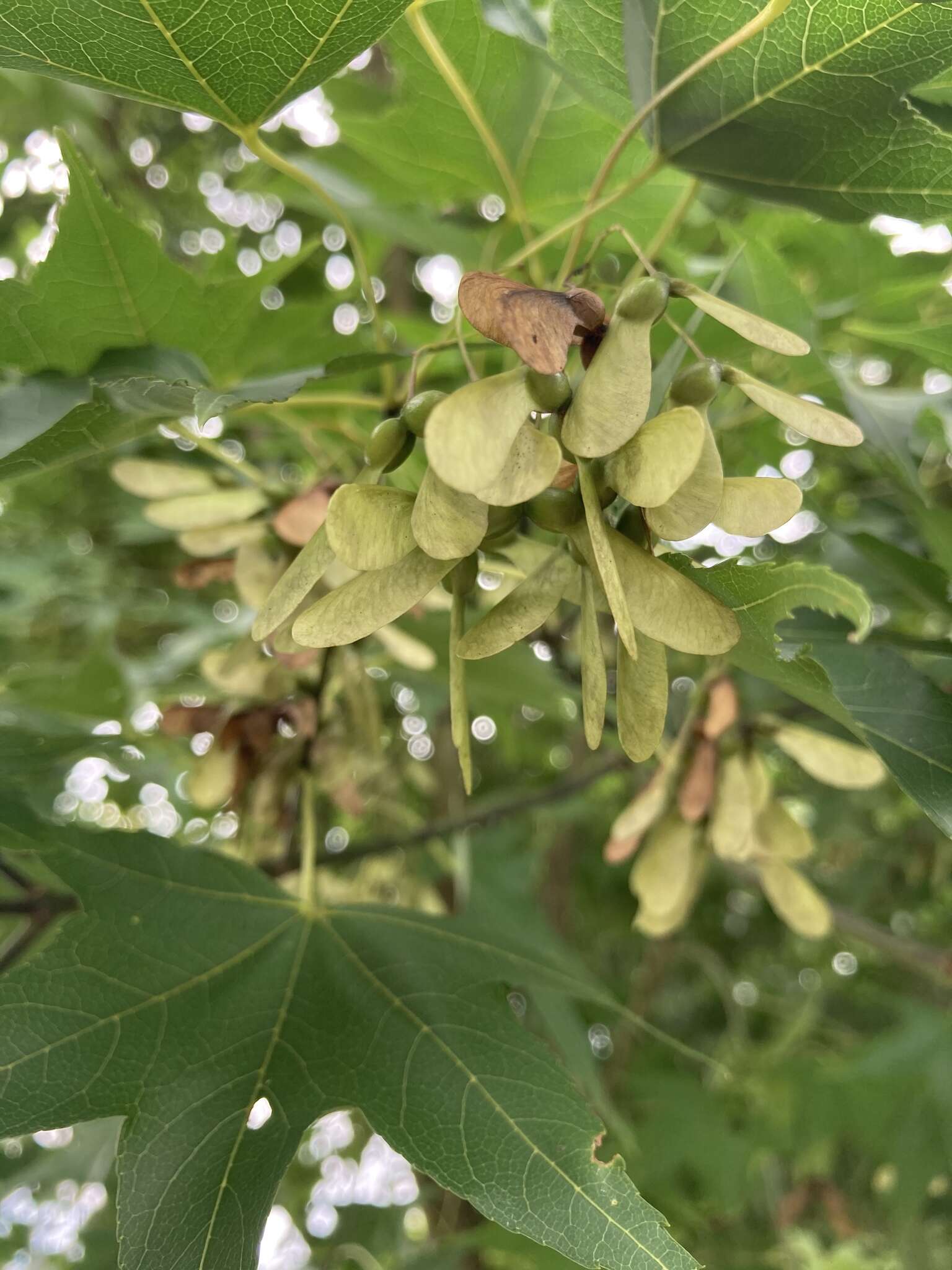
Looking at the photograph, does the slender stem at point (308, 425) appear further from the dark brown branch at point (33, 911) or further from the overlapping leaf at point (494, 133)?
the dark brown branch at point (33, 911)

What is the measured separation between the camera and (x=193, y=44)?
585mm

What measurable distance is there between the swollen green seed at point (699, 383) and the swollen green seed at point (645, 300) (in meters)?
0.04

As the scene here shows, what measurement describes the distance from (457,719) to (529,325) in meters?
0.21

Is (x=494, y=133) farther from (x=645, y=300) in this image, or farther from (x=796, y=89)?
(x=645, y=300)

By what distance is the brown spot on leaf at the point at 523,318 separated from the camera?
0.46 meters

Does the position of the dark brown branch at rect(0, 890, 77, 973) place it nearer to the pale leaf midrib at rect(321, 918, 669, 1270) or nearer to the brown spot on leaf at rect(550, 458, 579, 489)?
the pale leaf midrib at rect(321, 918, 669, 1270)

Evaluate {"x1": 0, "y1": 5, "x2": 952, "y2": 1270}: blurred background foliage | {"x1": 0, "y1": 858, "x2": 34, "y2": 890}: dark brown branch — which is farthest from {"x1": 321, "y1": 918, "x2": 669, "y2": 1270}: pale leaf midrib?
{"x1": 0, "y1": 858, "x2": 34, "y2": 890}: dark brown branch

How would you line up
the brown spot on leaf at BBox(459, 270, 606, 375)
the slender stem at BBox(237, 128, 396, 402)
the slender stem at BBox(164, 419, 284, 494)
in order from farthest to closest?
the slender stem at BBox(164, 419, 284, 494) < the slender stem at BBox(237, 128, 396, 402) < the brown spot on leaf at BBox(459, 270, 606, 375)

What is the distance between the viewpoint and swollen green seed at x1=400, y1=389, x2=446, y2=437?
1.83ft

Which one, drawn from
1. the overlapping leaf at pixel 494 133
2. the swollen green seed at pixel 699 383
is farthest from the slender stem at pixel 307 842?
the overlapping leaf at pixel 494 133

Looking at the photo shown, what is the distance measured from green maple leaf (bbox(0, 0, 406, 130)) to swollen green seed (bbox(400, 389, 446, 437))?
0.23 meters

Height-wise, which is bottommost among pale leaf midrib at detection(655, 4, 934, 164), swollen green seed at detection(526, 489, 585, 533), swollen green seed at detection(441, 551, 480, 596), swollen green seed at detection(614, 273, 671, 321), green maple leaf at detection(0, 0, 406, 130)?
swollen green seed at detection(441, 551, 480, 596)

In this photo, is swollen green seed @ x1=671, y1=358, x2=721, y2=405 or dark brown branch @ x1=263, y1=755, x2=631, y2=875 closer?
swollen green seed @ x1=671, y1=358, x2=721, y2=405

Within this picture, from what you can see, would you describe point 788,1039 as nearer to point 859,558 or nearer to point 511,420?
point 859,558
